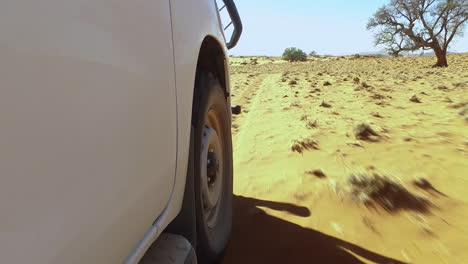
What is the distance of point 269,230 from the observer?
8.51ft

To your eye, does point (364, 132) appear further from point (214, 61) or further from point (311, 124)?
point (214, 61)

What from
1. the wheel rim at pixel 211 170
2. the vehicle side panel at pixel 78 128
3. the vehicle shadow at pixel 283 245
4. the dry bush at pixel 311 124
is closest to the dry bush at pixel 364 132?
the dry bush at pixel 311 124

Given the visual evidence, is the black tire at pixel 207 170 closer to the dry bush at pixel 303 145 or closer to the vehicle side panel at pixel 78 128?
the vehicle side panel at pixel 78 128

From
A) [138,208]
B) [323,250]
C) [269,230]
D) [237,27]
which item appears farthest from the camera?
[237,27]

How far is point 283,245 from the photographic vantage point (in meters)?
2.39

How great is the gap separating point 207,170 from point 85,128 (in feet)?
4.37

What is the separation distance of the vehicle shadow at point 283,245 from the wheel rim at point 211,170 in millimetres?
336

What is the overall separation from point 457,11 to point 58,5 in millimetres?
31174

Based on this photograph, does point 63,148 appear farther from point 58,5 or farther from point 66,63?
point 58,5

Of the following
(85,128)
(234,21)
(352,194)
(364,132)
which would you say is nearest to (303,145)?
(364,132)

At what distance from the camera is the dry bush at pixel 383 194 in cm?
273

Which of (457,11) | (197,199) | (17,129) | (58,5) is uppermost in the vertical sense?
(457,11)

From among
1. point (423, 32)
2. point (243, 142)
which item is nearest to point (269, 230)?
point (243, 142)

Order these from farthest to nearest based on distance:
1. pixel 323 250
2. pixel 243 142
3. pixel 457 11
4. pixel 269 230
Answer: pixel 457 11
pixel 243 142
pixel 269 230
pixel 323 250
